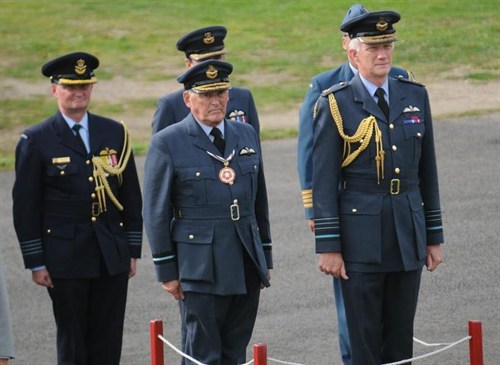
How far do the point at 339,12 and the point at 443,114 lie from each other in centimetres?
779

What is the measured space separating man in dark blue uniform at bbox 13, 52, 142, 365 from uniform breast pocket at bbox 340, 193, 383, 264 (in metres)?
1.38

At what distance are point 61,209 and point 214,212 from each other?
1.04 meters

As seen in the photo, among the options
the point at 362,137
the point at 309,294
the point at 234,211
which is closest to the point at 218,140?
Answer: the point at 234,211

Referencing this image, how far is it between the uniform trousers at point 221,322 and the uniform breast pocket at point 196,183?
1.31ft

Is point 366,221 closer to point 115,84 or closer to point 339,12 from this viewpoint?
point 115,84

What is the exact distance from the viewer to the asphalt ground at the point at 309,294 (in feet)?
30.4

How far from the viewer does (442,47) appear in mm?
20750

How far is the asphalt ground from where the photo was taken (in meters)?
9.27

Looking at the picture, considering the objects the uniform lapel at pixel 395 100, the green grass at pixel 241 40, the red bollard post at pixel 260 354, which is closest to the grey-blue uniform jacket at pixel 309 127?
the uniform lapel at pixel 395 100

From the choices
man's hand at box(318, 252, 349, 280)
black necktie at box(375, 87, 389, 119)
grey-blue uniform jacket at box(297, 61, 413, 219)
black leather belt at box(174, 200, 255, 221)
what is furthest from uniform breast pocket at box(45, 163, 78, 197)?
black necktie at box(375, 87, 389, 119)

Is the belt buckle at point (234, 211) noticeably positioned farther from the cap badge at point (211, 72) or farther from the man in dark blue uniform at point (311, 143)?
the man in dark blue uniform at point (311, 143)

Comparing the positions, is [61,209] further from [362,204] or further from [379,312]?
[379,312]

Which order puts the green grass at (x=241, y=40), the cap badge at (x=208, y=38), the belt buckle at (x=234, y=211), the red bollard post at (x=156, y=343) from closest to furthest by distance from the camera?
1. the belt buckle at (x=234, y=211)
2. the red bollard post at (x=156, y=343)
3. the cap badge at (x=208, y=38)
4. the green grass at (x=241, y=40)

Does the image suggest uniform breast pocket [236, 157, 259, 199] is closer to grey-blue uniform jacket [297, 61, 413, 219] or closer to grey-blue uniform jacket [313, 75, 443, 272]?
grey-blue uniform jacket [313, 75, 443, 272]
